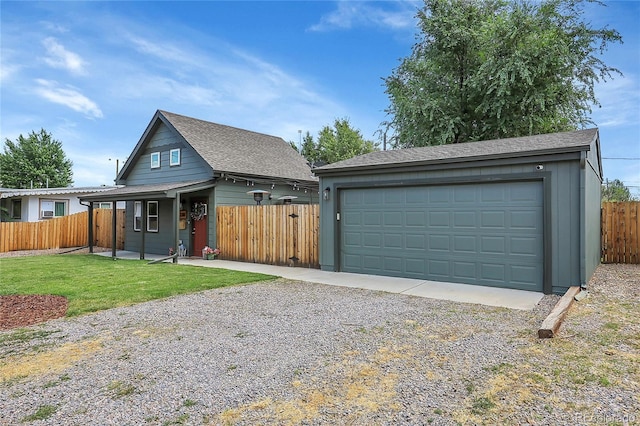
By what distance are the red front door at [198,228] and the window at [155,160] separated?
296 cm

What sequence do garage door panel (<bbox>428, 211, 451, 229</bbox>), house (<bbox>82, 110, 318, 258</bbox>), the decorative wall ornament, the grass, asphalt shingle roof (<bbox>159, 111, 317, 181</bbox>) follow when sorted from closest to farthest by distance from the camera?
1. the grass
2. garage door panel (<bbox>428, 211, 451, 229</bbox>)
3. house (<bbox>82, 110, 318, 258</bbox>)
4. the decorative wall ornament
5. asphalt shingle roof (<bbox>159, 111, 317, 181</bbox>)

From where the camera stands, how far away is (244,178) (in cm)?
1378

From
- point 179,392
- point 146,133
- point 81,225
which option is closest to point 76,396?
point 179,392

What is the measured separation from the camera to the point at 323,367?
3.56 m

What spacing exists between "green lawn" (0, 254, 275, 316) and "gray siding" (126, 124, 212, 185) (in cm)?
393

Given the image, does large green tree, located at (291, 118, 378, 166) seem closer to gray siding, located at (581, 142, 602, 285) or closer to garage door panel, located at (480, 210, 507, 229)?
gray siding, located at (581, 142, 602, 285)

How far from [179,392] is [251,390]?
58 centimetres

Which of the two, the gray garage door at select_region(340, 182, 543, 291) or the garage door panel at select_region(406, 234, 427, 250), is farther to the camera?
the garage door panel at select_region(406, 234, 427, 250)

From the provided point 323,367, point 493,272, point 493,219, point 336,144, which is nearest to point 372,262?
point 493,272

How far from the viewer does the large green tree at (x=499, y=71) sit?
15.4m

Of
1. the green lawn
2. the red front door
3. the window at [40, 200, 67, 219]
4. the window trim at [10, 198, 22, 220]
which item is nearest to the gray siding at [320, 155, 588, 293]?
the green lawn

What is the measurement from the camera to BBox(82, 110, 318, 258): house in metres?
13.1

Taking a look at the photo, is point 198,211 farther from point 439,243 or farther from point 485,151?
point 485,151

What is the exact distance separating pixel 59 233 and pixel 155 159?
5.76m
